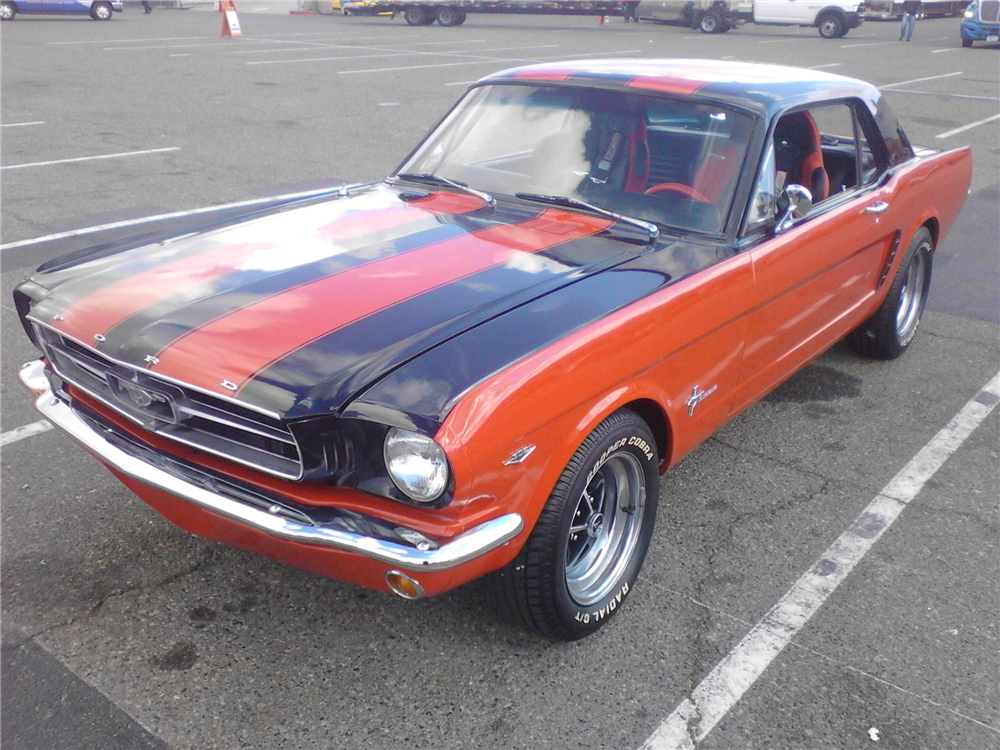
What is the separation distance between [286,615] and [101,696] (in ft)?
1.89

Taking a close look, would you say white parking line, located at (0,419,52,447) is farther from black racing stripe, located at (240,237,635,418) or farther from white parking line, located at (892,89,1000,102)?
white parking line, located at (892,89,1000,102)

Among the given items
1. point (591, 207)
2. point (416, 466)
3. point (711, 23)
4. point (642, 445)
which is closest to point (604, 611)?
point (642, 445)

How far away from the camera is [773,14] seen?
90.0 feet

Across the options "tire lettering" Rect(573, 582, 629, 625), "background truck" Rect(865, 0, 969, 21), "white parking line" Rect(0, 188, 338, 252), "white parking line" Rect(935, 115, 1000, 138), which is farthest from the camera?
"background truck" Rect(865, 0, 969, 21)

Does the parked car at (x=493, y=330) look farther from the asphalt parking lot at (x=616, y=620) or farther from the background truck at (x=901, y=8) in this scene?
the background truck at (x=901, y=8)

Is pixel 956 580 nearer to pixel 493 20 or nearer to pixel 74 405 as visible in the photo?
pixel 74 405

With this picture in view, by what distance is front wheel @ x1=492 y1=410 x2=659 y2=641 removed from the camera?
2486mm

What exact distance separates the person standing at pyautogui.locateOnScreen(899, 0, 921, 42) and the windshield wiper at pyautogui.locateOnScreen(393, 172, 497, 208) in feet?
89.2

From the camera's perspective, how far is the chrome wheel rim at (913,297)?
502 cm

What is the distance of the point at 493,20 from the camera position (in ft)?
108

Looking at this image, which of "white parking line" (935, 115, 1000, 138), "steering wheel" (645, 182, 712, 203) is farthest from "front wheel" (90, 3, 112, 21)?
"steering wheel" (645, 182, 712, 203)

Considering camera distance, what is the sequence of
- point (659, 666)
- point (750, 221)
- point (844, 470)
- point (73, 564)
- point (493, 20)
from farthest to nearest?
point (493, 20) → point (844, 470) → point (750, 221) → point (73, 564) → point (659, 666)

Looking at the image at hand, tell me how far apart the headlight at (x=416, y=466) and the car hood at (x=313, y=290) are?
0.55ft

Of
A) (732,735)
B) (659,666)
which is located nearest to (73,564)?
(659,666)
